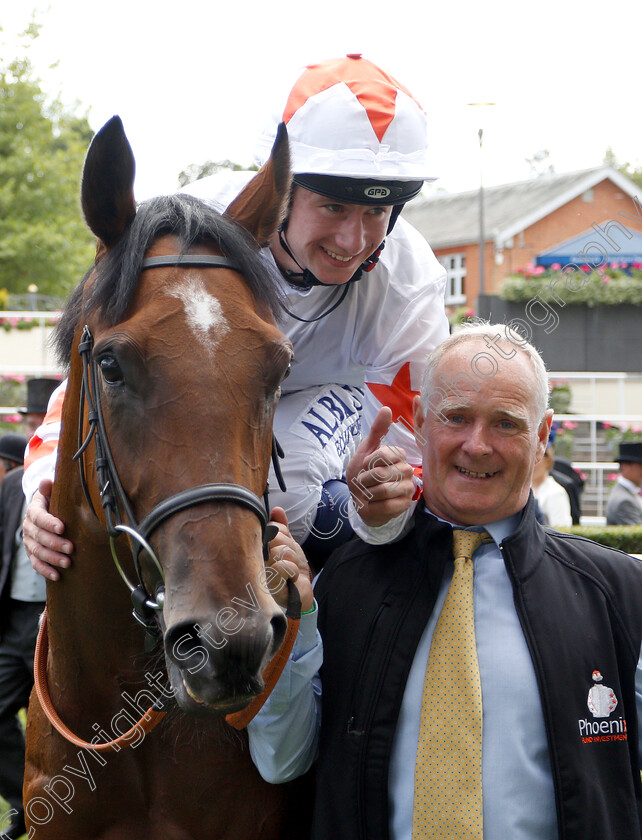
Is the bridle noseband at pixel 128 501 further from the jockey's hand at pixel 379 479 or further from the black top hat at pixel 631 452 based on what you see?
the black top hat at pixel 631 452

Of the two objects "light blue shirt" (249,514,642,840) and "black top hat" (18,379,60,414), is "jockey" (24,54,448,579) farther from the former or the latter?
"black top hat" (18,379,60,414)

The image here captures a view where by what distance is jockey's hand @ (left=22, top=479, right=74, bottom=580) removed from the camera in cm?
225

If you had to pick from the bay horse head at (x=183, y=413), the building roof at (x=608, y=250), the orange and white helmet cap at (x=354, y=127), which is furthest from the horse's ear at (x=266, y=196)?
the building roof at (x=608, y=250)

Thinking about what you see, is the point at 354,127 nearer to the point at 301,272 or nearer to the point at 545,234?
the point at 301,272

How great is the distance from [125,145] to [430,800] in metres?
1.68

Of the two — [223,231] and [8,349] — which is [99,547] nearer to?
[223,231]

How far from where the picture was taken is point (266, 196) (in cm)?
234

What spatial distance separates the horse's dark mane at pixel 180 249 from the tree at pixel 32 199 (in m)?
23.1

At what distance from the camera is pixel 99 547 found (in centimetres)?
218

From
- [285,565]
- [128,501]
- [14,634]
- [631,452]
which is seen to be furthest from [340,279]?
[631,452]

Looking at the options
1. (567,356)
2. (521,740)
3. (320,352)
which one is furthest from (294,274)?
(567,356)

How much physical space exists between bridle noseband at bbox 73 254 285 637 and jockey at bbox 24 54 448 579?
0.50 m

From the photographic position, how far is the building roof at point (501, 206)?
3114 centimetres

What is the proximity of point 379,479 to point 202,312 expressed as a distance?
0.64 meters
